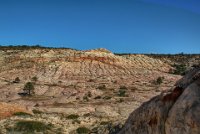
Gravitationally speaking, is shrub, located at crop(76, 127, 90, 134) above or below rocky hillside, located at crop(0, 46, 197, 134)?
below

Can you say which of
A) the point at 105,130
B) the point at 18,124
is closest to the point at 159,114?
the point at 105,130

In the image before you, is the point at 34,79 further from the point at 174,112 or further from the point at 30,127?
the point at 174,112

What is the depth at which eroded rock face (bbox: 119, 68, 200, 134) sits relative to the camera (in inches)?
422

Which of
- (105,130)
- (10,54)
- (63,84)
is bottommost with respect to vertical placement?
→ (105,130)

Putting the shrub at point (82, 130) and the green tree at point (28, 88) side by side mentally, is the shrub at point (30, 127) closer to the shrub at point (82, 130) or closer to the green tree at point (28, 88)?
the shrub at point (82, 130)

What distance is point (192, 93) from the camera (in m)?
11.3

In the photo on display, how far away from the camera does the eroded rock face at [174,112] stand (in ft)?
35.2

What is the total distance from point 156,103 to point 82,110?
52.6m

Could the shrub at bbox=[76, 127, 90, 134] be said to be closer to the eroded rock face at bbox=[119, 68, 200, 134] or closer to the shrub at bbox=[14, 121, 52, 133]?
the shrub at bbox=[14, 121, 52, 133]

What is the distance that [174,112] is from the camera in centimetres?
1136

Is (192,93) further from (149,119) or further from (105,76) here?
(105,76)

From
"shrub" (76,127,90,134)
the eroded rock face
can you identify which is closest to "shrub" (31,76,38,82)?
"shrub" (76,127,90,134)

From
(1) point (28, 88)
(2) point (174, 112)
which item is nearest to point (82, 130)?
(2) point (174, 112)

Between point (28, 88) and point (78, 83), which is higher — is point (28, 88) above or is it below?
below
